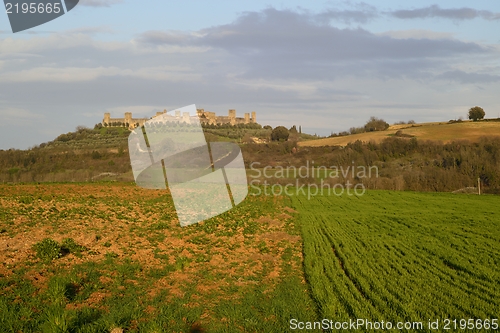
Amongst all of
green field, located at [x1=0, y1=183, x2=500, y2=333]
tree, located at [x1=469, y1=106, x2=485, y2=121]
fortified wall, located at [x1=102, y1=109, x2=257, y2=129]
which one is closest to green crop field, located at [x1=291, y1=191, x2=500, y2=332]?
green field, located at [x1=0, y1=183, x2=500, y2=333]

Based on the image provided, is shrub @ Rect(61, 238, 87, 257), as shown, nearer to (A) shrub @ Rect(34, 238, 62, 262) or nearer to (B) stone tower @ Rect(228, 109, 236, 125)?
(A) shrub @ Rect(34, 238, 62, 262)

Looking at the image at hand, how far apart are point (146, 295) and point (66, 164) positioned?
5769cm

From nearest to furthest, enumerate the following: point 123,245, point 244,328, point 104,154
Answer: point 244,328 < point 123,245 < point 104,154

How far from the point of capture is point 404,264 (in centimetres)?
1370

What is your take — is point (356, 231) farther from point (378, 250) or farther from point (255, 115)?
point (255, 115)

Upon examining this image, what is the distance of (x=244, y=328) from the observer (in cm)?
860

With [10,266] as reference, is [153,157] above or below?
above

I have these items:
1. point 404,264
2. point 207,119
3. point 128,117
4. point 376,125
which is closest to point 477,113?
point 376,125

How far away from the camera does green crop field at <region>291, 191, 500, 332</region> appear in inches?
372

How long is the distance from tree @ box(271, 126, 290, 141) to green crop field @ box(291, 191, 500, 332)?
7119 centimetres

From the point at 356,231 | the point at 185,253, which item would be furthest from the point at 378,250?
the point at 185,253

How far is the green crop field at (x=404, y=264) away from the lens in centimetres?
946

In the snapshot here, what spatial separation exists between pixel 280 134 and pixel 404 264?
283 feet

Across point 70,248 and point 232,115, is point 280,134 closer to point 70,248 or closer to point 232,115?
point 232,115
